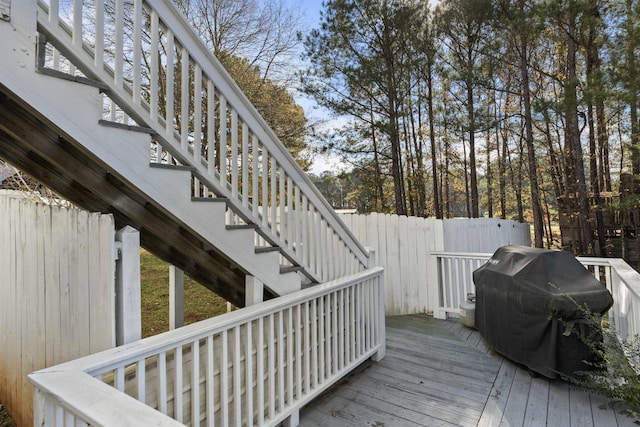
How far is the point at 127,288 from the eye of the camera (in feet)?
4.82

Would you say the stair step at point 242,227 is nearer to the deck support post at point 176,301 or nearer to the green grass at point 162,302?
the deck support post at point 176,301

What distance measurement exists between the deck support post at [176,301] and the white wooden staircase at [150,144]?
0.61ft

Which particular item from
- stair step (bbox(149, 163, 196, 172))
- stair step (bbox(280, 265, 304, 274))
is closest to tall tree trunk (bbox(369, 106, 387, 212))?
stair step (bbox(280, 265, 304, 274))

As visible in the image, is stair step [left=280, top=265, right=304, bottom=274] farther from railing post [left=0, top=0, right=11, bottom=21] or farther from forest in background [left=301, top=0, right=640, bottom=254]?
forest in background [left=301, top=0, right=640, bottom=254]

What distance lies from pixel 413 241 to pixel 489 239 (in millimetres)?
2376

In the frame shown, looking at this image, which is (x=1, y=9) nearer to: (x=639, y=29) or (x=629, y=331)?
(x=629, y=331)

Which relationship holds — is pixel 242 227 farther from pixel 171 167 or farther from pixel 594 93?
pixel 594 93

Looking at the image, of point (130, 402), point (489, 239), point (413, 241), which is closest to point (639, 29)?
point (489, 239)

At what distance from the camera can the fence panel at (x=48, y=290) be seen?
149 centimetres

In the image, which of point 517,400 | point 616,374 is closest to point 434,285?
point 517,400

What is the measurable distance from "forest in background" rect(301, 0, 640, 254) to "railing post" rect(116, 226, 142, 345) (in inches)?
286

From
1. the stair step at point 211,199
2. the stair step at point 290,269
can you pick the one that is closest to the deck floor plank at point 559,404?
the stair step at point 290,269

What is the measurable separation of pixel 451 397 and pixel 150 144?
9.10 feet

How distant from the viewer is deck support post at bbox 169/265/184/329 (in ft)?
8.89
